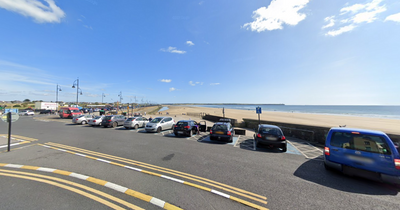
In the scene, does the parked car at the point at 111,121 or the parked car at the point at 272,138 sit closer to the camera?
the parked car at the point at 272,138

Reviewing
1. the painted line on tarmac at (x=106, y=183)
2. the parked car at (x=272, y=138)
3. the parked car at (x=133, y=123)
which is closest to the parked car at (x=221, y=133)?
the parked car at (x=272, y=138)

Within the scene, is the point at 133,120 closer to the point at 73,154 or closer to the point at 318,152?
the point at 73,154

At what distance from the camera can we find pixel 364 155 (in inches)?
183

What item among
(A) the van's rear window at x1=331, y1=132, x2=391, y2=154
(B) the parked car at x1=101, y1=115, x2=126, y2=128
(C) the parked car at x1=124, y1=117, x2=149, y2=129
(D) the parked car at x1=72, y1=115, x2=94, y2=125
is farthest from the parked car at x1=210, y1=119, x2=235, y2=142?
(D) the parked car at x1=72, y1=115, x2=94, y2=125

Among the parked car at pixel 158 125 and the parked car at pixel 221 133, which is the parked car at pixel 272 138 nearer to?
the parked car at pixel 221 133

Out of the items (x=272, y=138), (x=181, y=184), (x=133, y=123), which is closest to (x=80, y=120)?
(x=133, y=123)

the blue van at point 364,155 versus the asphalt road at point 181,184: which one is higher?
the blue van at point 364,155

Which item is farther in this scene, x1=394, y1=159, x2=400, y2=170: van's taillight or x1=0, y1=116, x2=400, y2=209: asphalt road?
x1=394, y1=159, x2=400, y2=170: van's taillight

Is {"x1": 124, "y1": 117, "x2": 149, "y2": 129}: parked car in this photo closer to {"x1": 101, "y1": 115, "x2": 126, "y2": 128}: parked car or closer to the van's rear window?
{"x1": 101, "y1": 115, "x2": 126, "y2": 128}: parked car

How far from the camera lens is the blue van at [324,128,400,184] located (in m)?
4.36

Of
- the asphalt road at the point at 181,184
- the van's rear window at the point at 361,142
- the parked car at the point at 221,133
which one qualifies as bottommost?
the asphalt road at the point at 181,184

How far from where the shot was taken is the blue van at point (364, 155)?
4359 millimetres

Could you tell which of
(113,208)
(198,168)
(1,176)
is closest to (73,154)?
(1,176)

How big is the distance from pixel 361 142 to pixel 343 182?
1490 millimetres
